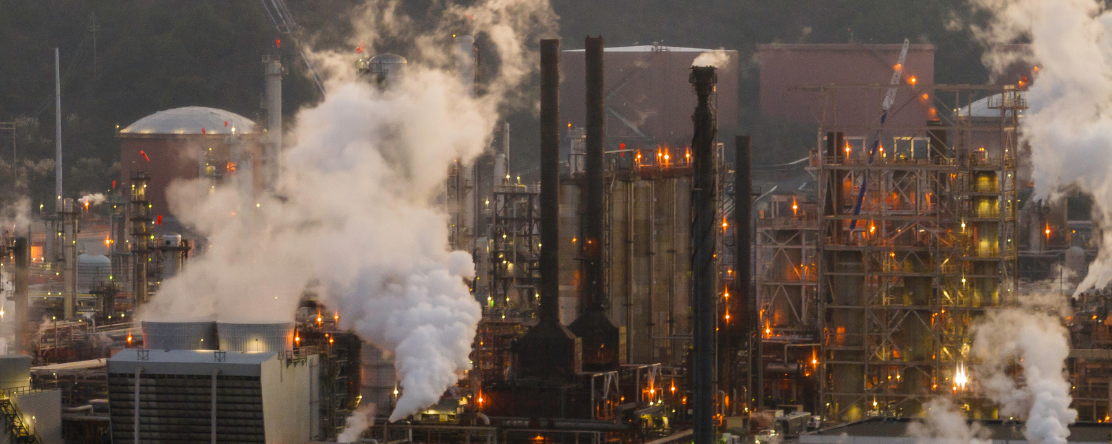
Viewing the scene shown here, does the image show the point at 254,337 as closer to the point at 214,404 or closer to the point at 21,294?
the point at 214,404

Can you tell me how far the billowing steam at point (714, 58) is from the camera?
74.3 m

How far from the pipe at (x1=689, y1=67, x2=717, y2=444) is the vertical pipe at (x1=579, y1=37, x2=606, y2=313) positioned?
12577 mm

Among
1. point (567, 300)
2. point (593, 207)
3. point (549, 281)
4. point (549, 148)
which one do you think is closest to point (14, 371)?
point (549, 281)

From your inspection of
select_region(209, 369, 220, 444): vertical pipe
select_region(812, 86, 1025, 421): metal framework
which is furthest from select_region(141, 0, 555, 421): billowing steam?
select_region(812, 86, 1025, 421): metal framework

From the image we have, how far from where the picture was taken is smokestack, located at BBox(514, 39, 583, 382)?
41000 mm

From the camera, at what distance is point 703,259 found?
1277 inches

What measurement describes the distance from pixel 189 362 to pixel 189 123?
43584 mm

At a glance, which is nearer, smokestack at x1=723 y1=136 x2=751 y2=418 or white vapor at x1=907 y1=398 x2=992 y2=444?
white vapor at x1=907 y1=398 x2=992 y2=444

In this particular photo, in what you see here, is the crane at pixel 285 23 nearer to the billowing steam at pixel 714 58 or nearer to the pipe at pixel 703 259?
the billowing steam at pixel 714 58

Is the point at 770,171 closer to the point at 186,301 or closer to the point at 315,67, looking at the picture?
the point at 315,67

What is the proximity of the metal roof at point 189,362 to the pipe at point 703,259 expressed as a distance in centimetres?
1018

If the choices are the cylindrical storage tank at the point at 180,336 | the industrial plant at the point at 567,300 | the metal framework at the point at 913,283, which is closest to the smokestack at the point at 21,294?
the industrial plant at the point at 567,300

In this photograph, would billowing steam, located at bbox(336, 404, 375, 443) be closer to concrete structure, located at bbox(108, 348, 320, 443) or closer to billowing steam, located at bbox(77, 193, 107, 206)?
concrete structure, located at bbox(108, 348, 320, 443)

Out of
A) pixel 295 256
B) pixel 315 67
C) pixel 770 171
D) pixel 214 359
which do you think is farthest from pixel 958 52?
pixel 214 359
